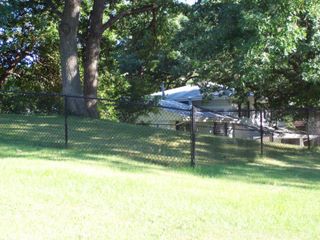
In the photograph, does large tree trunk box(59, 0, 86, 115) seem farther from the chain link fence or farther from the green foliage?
the green foliage

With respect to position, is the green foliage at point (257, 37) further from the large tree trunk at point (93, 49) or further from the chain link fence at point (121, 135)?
the large tree trunk at point (93, 49)

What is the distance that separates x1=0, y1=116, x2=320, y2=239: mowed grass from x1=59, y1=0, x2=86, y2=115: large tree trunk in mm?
7790

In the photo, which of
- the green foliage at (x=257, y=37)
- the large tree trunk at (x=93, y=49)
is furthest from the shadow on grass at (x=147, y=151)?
the large tree trunk at (x=93, y=49)

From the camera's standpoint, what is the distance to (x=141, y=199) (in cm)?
709

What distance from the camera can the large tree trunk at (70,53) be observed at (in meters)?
19.4

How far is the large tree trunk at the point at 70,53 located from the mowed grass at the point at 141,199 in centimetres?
779

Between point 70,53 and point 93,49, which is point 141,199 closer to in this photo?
point 70,53

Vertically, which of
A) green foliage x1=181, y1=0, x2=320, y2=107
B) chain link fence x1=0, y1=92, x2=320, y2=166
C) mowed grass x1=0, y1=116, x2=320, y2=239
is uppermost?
green foliage x1=181, y1=0, x2=320, y2=107

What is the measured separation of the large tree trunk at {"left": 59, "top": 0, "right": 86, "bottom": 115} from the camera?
63.6 ft

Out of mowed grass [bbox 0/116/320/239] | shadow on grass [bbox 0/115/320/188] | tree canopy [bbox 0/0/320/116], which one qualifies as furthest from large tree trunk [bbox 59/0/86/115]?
mowed grass [bbox 0/116/320/239]

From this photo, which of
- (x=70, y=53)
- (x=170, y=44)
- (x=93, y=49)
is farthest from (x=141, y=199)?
(x=93, y=49)

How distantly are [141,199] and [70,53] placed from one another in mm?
13314

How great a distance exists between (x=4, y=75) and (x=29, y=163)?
18817mm

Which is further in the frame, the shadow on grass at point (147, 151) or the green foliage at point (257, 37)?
the green foliage at point (257, 37)
